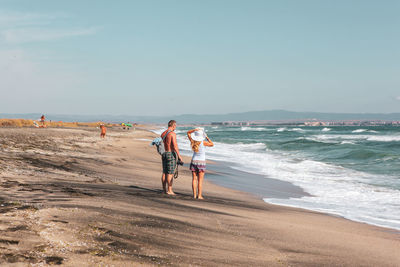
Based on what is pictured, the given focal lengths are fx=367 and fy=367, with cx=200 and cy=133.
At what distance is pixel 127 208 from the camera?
585cm

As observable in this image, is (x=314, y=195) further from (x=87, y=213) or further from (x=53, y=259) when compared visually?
(x=53, y=259)

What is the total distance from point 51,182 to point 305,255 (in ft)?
18.3

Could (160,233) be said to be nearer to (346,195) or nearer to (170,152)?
(170,152)

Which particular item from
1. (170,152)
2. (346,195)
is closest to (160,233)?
(170,152)

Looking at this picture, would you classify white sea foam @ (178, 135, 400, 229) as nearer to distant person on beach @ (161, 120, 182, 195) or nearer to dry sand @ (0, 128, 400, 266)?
dry sand @ (0, 128, 400, 266)

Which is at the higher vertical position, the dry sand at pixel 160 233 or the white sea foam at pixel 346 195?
the dry sand at pixel 160 233

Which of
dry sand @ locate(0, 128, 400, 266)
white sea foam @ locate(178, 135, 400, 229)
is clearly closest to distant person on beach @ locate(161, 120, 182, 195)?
dry sand @ locate(0, 128, 400, 266)

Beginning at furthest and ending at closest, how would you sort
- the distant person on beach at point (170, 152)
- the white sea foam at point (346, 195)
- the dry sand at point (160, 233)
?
1. the white sea foam at point (346, 195)
2. the distant person on beach at point (170, 152)
3. the dry sand at point (160, 233)

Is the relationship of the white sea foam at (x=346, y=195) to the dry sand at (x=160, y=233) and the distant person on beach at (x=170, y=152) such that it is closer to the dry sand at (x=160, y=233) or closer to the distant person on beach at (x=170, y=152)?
the dry sand at (x=160, y=233)

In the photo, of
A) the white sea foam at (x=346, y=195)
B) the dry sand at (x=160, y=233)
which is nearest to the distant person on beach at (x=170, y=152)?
the dry sand at (x=160, y=233)

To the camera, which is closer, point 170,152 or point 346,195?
point 170,152

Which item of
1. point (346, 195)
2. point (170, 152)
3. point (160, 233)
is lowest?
point (346, 195)

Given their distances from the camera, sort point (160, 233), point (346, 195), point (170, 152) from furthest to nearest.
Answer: point (346, 195) → point (170, 152) → point (160, 233)

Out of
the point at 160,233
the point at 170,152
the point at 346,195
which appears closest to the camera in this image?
the point at 160,233
